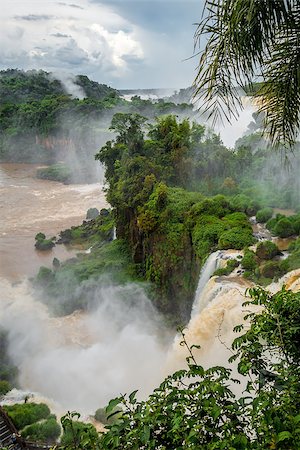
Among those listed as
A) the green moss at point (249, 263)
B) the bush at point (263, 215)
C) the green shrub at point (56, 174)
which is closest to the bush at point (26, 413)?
the green moss at point (249, 263)

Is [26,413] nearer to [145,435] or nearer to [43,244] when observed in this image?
[145,435]

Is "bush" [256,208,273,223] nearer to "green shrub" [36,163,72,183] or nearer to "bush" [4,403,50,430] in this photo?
"bush" [4,403,50,430]

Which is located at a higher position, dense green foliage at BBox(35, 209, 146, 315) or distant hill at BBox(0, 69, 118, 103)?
distant hill at BBox(0, 69, 118, 103)

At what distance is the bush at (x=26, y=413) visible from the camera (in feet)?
37.2

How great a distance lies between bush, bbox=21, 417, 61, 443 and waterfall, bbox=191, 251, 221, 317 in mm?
4766

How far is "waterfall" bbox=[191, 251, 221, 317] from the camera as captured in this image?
528 inches

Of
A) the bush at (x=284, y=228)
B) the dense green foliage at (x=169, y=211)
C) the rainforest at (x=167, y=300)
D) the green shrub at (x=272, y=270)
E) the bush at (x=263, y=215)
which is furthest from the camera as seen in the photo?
the bush at (x=263, y=215)

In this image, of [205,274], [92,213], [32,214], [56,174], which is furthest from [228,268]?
[56,174]

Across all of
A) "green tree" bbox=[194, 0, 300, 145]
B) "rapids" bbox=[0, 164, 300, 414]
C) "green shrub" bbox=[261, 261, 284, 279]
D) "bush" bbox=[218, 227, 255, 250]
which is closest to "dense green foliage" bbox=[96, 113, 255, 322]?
"bush" bbox=[218, 227, 255, 250]

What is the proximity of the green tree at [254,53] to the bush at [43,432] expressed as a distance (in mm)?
9223

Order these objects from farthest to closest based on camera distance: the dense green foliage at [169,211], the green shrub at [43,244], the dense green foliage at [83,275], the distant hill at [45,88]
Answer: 1. the distant hill at [45,88]
2. the green shrub at [43,244]
3. the dense green foliage at [83,275]
4. the dense green foliage at [169,211]

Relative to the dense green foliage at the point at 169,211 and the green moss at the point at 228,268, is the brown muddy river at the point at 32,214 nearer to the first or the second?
the dense green foliage at the point at 169,211

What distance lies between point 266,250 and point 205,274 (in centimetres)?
197

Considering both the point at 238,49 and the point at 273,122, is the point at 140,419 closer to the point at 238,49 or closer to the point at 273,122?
the point at 238,49
